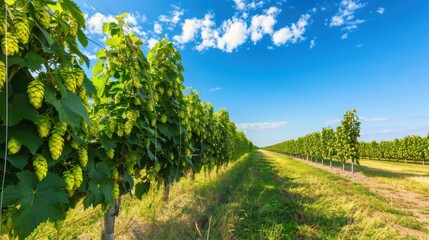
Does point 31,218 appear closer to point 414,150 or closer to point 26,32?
point 26,32

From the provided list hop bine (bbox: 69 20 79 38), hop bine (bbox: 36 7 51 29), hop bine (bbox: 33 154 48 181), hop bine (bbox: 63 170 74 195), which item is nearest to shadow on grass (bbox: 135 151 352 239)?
hop bine (bbox: 63 170 74 195)

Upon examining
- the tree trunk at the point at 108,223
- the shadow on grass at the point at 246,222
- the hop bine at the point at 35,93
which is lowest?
the shadow on grass at the point at 246,222

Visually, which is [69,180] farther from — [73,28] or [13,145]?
[73,28]

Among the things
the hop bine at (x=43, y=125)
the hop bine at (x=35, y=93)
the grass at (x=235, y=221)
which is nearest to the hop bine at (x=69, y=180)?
the hop bine at (x=43, y=125)

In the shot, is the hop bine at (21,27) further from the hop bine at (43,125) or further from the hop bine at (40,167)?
the hop bine at (40,167)

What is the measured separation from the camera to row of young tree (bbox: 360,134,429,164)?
4734 cm

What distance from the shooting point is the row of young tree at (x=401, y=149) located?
47.3 metres

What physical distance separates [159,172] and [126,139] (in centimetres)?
128

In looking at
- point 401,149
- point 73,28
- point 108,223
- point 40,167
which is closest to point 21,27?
point 73,28

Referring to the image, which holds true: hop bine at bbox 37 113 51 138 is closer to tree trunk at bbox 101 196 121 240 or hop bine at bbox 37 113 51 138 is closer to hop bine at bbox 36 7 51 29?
hop bine at bbox 36 7 51 29

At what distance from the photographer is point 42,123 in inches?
62.9

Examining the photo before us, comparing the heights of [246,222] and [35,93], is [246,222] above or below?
below

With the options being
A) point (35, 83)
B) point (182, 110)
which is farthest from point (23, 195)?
point (182, 110)

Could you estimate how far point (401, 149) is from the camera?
180 ft
